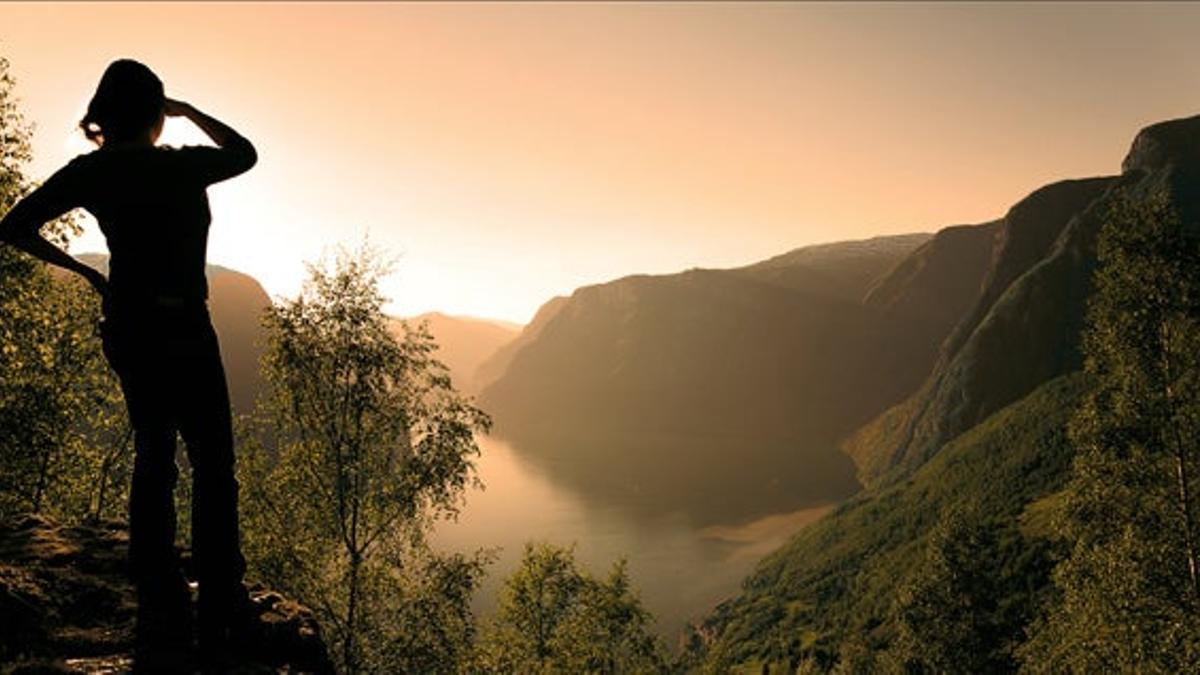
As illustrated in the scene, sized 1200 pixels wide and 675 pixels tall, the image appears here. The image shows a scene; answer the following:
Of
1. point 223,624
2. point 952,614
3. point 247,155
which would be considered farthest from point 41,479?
point 952,614

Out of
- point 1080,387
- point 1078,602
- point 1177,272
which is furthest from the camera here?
point 1080,387

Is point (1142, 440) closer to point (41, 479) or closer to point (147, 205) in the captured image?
point (147, 205)

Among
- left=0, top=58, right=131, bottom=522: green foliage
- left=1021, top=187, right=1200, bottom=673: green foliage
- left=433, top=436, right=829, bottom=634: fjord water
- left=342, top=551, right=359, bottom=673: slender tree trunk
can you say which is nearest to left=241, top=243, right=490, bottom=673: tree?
left=342, top=551, right=359, bottom=673: slender tree trunk

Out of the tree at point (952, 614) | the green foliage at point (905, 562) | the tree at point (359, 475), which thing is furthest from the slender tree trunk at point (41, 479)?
the green foliage at point (905, 562)

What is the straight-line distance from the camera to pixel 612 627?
39.0 m

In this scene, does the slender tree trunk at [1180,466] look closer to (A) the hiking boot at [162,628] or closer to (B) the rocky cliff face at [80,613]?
(B) the rocky cliff face at [80,613]

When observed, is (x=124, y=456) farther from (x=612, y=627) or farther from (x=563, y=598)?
(x=612, y=627)

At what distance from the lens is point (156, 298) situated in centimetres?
492

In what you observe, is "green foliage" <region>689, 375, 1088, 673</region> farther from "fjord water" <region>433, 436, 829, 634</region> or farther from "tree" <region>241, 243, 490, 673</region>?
"tree" <region>241, 243, 490, 673</region>

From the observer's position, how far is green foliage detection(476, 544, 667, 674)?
37.4 m

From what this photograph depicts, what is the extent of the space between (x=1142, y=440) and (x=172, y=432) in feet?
77.1

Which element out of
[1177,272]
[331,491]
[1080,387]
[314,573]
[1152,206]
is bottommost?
[1080,387]

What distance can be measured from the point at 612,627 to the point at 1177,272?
30562mm

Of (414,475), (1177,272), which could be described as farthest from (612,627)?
(1177,272)
